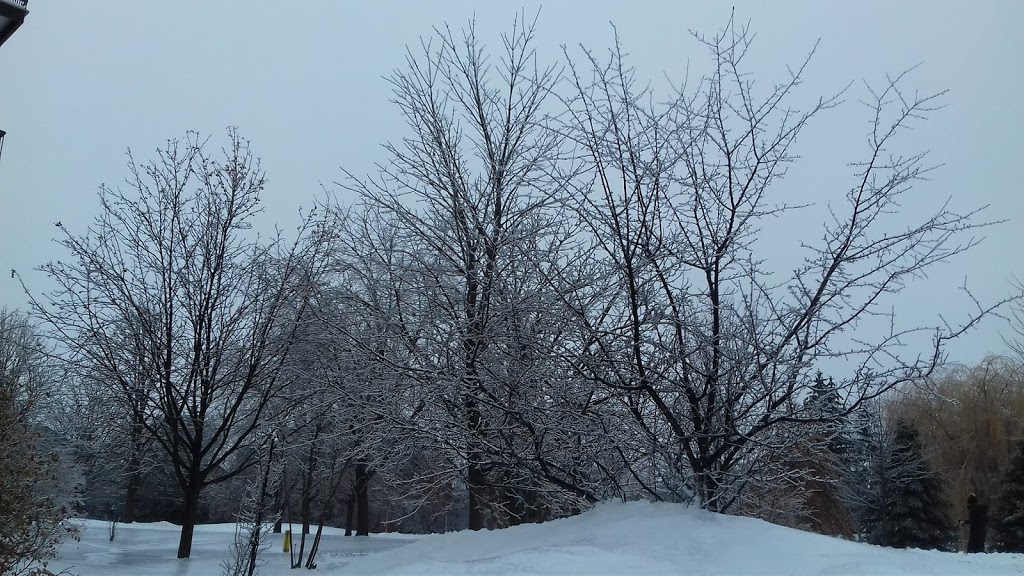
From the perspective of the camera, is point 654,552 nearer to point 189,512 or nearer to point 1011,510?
point 189,512

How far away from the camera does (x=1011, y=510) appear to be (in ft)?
72.6

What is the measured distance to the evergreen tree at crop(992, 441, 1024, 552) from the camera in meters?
21.3

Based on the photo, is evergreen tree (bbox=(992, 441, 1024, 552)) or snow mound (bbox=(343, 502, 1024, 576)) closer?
snow mound (bbox=(343, 502, 1024, 576))

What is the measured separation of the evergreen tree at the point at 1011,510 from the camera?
21312mm

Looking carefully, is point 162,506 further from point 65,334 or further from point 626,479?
point 626,479

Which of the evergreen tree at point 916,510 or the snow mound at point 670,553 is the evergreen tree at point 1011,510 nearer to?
the evergreen tree at point 916,510

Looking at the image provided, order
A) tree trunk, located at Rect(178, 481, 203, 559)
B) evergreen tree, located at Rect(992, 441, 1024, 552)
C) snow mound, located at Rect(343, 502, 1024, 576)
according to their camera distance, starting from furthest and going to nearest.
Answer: evergreen tree, located at Rect(992, 441, 1024, 552) < tree trunk, located at Rect(178, 481, 203, 559) < snow mound, located at Rect(343, 502, 1024, 576)

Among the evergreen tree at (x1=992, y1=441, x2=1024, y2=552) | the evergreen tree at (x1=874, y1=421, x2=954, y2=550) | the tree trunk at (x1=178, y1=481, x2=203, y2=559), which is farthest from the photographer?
the evergreen tree at (x1=874, y1=421, x2=954, y2=550)

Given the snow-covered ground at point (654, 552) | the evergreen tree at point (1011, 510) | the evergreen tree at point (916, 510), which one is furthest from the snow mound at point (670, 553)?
the evergreen tree at point (916, 510)

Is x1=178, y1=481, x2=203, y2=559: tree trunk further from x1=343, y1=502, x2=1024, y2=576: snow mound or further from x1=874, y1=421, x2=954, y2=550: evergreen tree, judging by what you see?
x1=874, y1=421, x2=954, y2=550: evergreen tree

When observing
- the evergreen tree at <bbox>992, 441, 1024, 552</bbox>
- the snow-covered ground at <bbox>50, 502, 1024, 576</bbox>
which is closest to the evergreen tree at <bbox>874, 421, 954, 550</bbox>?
the evergreen tree at <bbox>992, 441, 1024, 552</bbox>

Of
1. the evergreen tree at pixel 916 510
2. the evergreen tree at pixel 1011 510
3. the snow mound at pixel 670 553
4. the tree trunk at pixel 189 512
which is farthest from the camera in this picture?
the evergreen tree at pixel 916 510

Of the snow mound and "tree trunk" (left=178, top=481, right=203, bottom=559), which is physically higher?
"tree trunk" (left=178, top=481, right=203, bottom=559)

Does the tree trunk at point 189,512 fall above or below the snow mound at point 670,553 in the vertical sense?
above
